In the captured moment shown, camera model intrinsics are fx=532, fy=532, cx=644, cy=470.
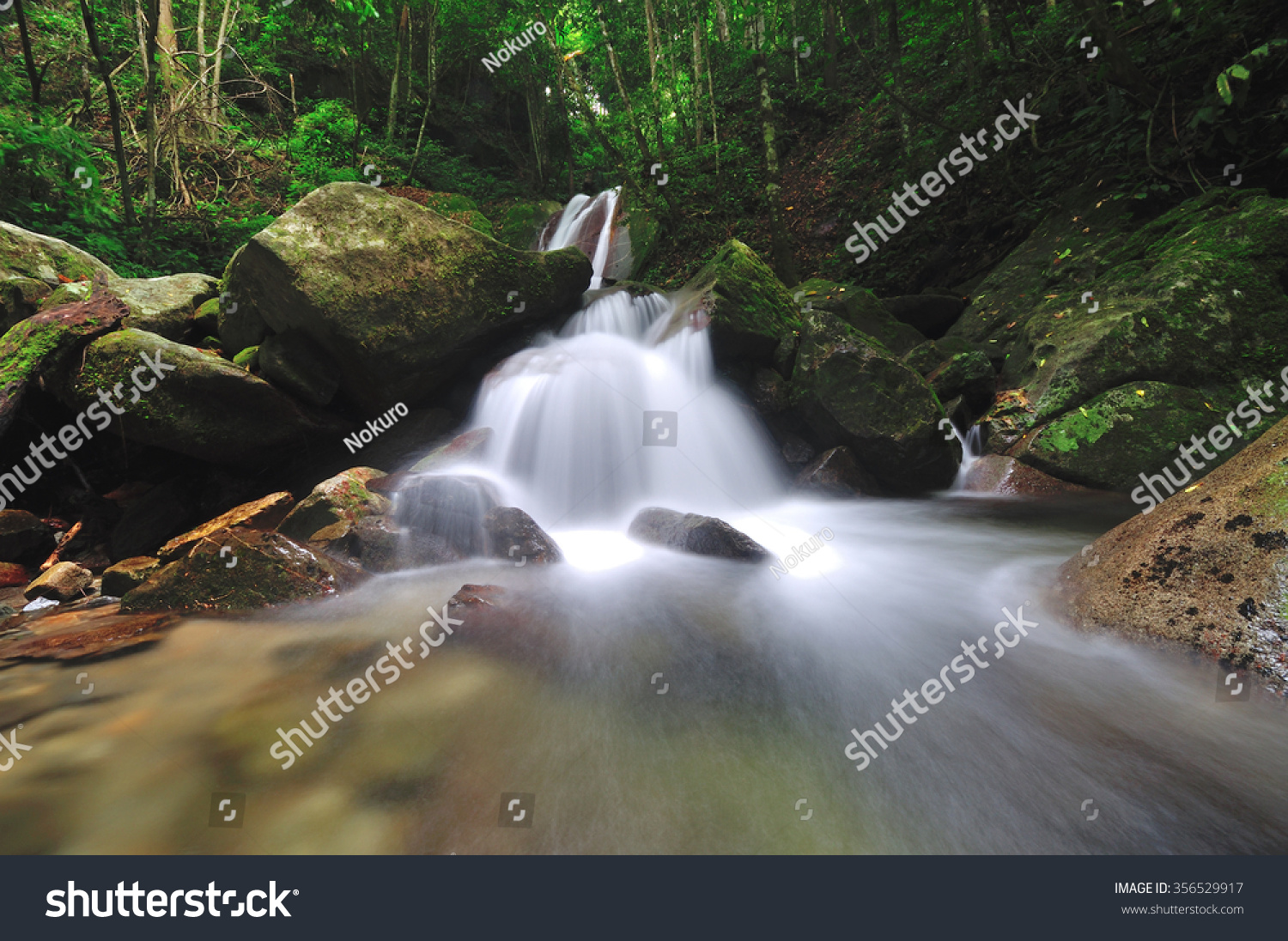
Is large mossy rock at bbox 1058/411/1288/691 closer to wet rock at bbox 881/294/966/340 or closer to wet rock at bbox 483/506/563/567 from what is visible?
wet rock at bbox 483/506/563/567

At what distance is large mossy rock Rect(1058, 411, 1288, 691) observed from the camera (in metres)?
2.31

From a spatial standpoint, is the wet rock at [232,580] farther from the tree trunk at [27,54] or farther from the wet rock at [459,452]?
the tree trunk at [27,54]

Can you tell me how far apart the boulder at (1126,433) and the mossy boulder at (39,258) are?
11.4 m

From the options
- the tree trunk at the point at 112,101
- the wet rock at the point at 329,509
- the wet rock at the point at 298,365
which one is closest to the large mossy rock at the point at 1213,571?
the wet rock at the point at 329,509

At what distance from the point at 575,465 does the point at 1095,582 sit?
491 cm

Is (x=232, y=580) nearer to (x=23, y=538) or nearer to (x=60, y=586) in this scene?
(x=60, y=586)

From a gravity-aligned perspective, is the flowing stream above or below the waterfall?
below

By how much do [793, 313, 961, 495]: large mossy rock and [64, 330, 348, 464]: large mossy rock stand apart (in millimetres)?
6182

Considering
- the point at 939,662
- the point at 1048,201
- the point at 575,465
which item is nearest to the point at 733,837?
the point at 939,662

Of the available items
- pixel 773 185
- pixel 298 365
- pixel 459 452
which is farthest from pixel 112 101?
pixel 773 185

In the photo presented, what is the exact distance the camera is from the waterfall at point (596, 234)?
543 inches

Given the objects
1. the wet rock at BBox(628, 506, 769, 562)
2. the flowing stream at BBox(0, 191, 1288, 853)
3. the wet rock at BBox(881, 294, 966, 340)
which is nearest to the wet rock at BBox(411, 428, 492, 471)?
the flowing stream at BBox(0, 191, 1288, 853)

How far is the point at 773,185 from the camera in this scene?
9.52 metres

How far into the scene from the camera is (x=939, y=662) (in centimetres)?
289
